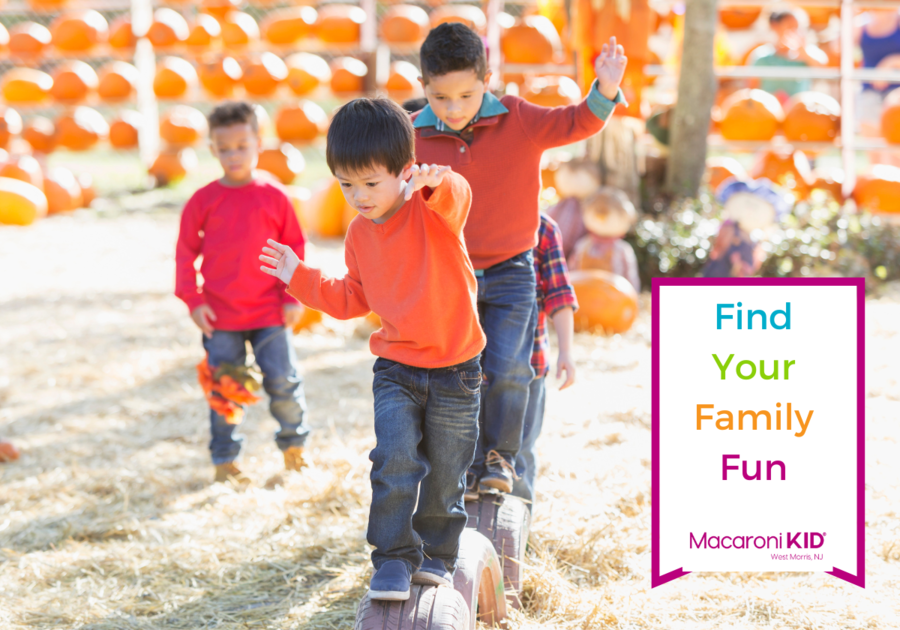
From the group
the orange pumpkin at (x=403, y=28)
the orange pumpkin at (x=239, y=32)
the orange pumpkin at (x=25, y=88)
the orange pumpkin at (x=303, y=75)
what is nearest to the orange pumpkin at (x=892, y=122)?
the orange pumpkin at (x=403, y=28)

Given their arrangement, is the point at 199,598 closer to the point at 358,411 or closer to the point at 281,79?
the point at 358,411

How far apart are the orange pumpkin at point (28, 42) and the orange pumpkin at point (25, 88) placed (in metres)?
0.33

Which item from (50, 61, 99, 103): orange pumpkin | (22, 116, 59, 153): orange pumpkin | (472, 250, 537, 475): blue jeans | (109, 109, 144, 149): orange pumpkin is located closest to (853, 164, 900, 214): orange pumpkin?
(472, 250, 537, 475): blue jeans

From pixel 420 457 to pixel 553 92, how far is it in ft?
19.6

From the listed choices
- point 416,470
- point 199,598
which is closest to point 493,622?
point 416,470

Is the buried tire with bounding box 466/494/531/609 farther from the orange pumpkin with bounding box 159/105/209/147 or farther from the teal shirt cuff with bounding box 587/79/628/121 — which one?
the orange pumpkin with bounding box 159/105/209/147

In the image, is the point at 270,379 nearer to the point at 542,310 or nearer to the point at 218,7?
the point at 542,310

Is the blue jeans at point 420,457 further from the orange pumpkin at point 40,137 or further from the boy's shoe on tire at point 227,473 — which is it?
the orange pumpkin at point 40,137

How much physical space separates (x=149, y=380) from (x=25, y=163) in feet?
19.5

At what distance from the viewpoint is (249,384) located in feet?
12.0

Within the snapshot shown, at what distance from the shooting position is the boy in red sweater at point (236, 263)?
3.56 m

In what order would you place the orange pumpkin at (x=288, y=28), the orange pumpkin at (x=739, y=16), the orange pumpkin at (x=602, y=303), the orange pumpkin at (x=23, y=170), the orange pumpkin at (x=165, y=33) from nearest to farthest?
the orange pumpkin at (x=602, y=303), the orange pumpkin at (x=23, y=170), the orange pumpkin at (x=739, y=16), the orange pumpkin at (x=288, y=28), the orange pumpkin at (x=165, y=33)

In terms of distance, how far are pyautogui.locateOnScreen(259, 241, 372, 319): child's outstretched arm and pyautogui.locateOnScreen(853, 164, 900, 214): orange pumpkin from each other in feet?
22.1

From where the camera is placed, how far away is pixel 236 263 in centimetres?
360
